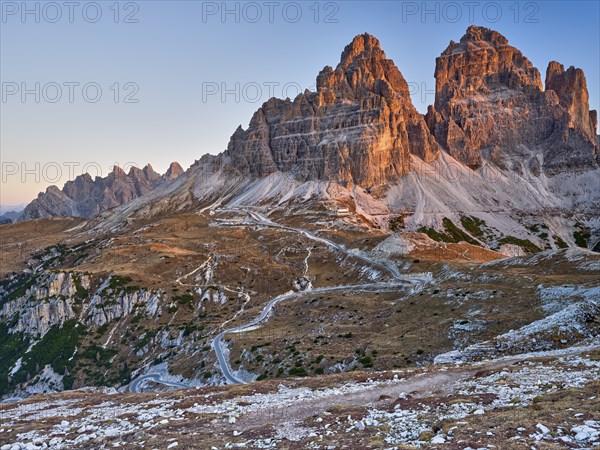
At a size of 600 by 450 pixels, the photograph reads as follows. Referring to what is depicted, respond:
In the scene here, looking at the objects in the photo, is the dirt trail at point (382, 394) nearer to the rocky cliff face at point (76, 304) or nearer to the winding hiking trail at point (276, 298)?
the winding hiking trail at point (276, 298)

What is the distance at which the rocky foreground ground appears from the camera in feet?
52.7

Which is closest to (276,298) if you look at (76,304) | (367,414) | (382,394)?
(76,304)

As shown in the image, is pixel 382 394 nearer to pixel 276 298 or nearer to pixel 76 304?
pixel 276 298

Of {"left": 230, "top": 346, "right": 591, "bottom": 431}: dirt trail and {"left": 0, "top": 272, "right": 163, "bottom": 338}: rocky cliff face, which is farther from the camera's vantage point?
{"left": 0, "top": 272, "right": 163, "bottom": 338}: rocky cliff face

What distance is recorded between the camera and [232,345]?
221 feet

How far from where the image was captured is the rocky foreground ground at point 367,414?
16078mm

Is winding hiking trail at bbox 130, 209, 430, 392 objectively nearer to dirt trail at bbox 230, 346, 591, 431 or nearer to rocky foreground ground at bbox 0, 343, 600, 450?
rocky foreground ground at bbox 0, 343, 600, 450

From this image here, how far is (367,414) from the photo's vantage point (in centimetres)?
2119

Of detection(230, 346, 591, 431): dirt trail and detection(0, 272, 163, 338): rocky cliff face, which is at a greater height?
detection(230, 346, 591, 431): dirt trail

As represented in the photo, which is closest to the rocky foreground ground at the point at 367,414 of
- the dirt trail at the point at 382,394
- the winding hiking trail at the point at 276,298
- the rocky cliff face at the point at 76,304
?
the dirt trail at the point at 382,394

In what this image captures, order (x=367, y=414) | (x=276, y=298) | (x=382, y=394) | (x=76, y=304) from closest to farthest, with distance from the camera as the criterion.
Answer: (x=367, y=414) < (x=382, y=394) < (x=276, y=298) < (x=76, y=304)

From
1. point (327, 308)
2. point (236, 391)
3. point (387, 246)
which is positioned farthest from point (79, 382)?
point (387, 246)

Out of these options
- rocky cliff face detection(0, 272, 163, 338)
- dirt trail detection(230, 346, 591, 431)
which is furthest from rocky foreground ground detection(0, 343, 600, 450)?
rocky cliff face detection(0, 272, 163, 338)

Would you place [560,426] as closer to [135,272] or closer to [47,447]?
[47,447]
